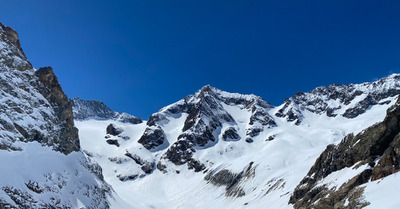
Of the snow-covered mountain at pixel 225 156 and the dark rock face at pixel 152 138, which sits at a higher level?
the dark rock face at pixel 152 138

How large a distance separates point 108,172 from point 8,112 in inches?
3962

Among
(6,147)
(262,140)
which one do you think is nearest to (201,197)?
(262,140)

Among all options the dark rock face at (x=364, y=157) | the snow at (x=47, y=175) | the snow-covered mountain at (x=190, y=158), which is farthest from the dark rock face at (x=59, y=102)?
the dark rock face at (x=364, y=157)

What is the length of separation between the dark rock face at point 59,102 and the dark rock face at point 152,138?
317 ft

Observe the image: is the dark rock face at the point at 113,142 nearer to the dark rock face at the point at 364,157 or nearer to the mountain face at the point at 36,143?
the mountain face at the point at 36,143

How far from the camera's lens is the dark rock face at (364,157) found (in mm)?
33469

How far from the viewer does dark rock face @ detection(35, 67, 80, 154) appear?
254ft

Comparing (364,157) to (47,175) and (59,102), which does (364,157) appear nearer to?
(47,175)

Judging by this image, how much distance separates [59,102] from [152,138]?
336 ft

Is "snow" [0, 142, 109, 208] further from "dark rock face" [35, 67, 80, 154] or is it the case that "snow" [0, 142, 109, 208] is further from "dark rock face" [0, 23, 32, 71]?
"dark rock face" [0, 23, 32, 71]

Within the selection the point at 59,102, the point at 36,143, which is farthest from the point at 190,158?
the point at 36,143

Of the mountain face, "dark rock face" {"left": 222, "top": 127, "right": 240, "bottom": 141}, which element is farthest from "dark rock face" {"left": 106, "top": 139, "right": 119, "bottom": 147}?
the mountain face

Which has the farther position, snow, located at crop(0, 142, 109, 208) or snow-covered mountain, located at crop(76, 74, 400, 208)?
snow-covered mountain, located at crop(76, 74, 400, 208)

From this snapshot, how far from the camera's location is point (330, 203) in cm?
3675
